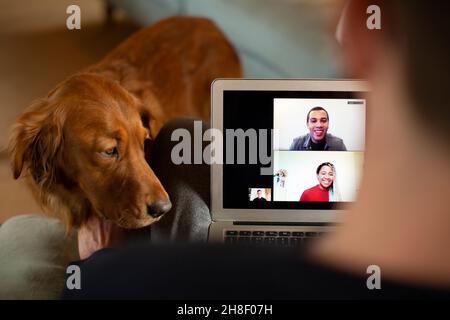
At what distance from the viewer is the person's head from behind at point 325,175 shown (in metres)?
1.15

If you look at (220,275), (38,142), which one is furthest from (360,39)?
(38,142)

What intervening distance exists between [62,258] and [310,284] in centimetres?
84

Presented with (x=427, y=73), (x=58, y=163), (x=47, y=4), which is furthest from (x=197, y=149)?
(x=427, y=73)

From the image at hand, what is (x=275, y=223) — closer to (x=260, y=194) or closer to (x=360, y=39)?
(x=260, y=194)

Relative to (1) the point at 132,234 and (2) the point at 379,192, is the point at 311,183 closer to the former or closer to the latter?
(1) the point at 132,234

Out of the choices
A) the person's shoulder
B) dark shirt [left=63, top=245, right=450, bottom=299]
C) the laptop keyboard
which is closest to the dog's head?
the laptop keyboard

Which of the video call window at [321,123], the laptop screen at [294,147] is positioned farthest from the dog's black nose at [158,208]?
the video call window at [321,123]

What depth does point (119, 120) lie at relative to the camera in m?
1.14

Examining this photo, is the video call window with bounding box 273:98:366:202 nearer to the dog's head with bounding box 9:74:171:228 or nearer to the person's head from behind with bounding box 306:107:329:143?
the person's head from behind with bounding box 306:107:329:143

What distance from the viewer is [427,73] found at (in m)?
0.43

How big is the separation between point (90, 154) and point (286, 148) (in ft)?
1.09

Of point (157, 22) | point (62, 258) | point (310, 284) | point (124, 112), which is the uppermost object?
point (157, 22)

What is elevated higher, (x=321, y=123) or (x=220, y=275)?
(x=321, y=123)

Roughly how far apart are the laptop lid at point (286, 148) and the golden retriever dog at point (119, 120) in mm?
61
